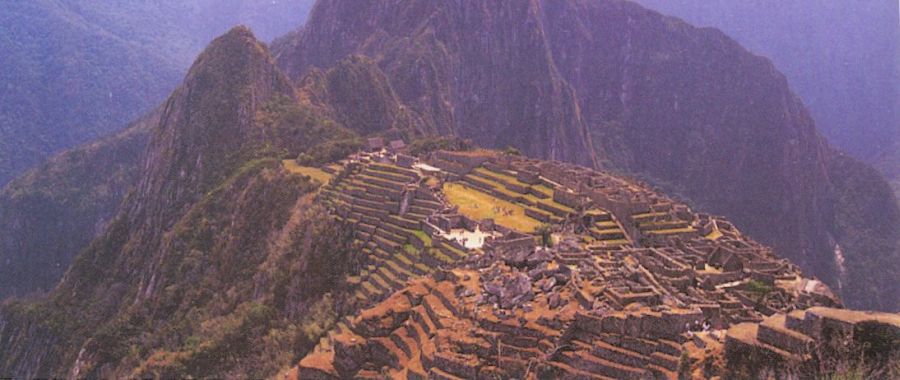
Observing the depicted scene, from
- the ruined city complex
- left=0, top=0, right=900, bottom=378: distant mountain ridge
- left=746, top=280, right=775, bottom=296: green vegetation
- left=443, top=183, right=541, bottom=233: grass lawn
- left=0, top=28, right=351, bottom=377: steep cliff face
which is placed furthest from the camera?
left=443, top=183, right=541, bottom=233: grass lawn

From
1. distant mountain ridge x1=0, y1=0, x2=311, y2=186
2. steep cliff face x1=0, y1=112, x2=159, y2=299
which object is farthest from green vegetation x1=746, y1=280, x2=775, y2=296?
distant mountain ridge x1=0, y1=0, x2=311, y2=186

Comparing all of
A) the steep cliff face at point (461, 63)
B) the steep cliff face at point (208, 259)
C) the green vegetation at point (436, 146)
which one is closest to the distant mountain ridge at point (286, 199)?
the steep cliff face at point (208, 259)

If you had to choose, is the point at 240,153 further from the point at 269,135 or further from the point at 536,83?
the point at 536,83

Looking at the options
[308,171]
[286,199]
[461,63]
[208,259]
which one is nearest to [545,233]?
[286,199]

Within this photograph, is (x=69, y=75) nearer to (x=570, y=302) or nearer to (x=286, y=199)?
(x=286, y=199)

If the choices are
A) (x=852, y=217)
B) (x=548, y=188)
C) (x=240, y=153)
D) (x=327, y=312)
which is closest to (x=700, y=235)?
(x=548, y=188)

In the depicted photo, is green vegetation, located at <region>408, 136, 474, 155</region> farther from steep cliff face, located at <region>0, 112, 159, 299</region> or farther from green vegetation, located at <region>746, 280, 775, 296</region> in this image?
green vegetation, located at <region>746, 280, 775, 296</region>
